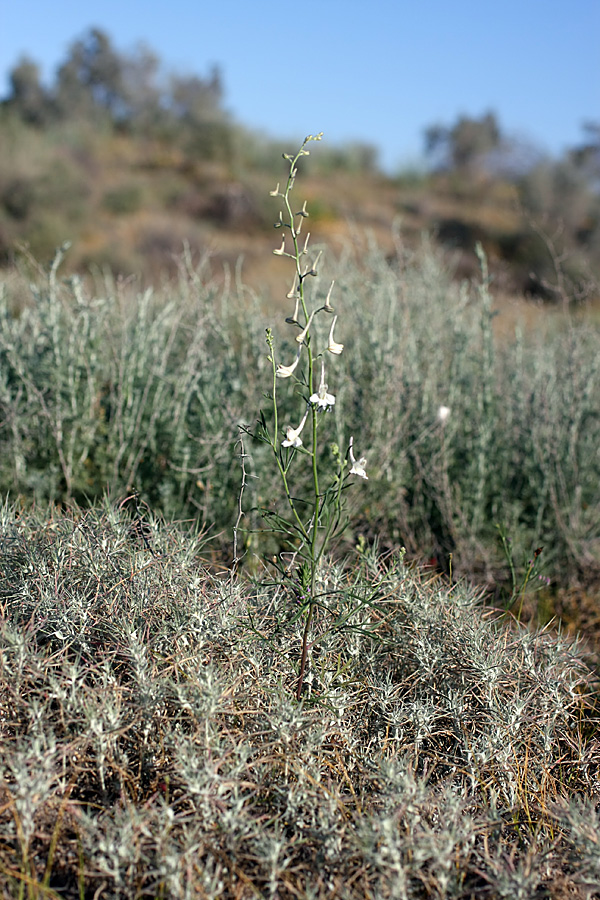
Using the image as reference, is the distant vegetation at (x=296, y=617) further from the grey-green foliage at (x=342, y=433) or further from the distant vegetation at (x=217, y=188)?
the distant vegetation at (x=217, y=188)

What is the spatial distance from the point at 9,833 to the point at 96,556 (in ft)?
2.57

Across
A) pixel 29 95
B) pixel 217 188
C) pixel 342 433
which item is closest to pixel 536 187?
pixel 217 188

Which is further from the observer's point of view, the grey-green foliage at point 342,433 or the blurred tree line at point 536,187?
the blurred tree line at point 536,187

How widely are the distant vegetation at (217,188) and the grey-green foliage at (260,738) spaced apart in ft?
23.2

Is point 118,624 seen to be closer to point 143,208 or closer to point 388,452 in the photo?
point 388,452

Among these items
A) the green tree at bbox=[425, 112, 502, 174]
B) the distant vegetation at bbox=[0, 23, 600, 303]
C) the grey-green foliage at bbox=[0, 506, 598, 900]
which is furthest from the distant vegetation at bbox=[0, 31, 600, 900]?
the green tree at bbox=[425, 112, 502, 174]

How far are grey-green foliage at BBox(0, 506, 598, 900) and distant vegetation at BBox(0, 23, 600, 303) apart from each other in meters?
7.06

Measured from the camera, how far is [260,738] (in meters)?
1.75

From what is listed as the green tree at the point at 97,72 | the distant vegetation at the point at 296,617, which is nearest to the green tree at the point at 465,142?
the green tree at the point at 97,72

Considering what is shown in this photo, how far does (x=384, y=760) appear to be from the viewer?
171 centimetres

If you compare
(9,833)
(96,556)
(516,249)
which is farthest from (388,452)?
(516,249)

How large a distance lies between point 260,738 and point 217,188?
60.5ft

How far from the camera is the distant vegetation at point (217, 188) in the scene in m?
13.6

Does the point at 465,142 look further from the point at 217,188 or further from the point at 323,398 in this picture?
the point at 323,398
